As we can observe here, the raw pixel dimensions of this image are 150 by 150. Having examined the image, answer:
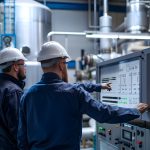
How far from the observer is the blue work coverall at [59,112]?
145cm

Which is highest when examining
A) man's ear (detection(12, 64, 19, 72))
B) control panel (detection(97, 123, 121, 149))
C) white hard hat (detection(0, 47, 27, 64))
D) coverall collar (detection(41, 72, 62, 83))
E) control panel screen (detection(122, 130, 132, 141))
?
white hard hat (detection(0, 47, 27, 64))

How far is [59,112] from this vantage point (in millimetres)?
1489

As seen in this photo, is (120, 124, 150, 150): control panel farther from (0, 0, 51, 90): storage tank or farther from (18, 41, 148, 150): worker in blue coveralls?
(0, 0, 51, 90): storage tank

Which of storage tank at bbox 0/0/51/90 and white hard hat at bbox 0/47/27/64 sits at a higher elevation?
storage tank at bbox 0/0/51/90

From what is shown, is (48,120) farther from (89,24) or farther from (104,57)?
(89,24)

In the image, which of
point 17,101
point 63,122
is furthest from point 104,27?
point 63,122

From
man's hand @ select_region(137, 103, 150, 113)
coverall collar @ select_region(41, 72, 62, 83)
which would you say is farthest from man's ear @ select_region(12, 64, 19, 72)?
man's hand @ select_region(137, 103, 150, 113)

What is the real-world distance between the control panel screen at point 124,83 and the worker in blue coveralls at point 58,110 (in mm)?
173

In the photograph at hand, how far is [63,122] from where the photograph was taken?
1489mm

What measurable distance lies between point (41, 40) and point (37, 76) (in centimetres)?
49

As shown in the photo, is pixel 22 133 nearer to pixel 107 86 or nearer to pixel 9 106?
pixel 9 106

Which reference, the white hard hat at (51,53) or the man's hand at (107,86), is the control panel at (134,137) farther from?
the white hard hat at (51,53)

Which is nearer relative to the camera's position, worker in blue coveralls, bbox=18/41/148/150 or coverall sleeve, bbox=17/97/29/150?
worker in blue coveralls, bbox=18/41/148/150

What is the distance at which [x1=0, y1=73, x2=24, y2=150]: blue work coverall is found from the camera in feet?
6.21
